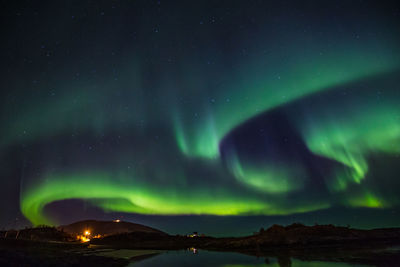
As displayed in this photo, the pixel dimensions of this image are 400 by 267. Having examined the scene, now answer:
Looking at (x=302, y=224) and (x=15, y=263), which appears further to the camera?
→ (x=302, y=224)

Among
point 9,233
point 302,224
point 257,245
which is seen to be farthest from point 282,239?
point 9,233

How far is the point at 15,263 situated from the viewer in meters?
24.2

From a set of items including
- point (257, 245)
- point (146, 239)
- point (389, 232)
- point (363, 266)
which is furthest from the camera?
point (146, 239)

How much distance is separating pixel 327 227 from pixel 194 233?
272 ft

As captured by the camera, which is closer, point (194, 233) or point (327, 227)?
point (327, 227)

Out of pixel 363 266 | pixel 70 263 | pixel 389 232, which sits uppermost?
pixel 70 263

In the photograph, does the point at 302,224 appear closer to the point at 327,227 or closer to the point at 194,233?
the point at 327,227

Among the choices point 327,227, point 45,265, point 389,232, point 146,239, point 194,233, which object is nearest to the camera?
point 45,265

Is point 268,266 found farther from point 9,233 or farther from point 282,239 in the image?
point 9,233

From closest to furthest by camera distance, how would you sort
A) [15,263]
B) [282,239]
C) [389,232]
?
[15,263] < [282,239] < [389,232]

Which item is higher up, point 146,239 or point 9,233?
point 9,233

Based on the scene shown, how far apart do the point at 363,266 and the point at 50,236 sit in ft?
306

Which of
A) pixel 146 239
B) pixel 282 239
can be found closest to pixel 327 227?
pixel 282 239

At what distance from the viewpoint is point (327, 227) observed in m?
91.1
